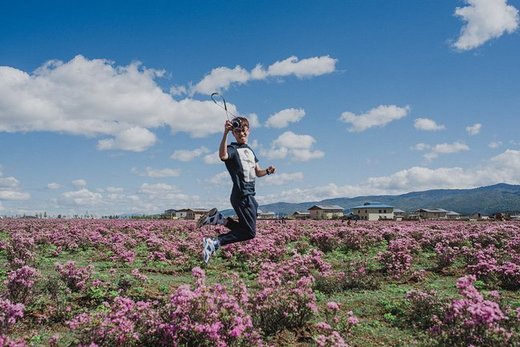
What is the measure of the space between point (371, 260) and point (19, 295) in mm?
10820

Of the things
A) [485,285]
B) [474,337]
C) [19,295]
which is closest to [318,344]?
[474,337]

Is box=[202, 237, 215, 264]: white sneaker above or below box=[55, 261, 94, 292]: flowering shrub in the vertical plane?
above

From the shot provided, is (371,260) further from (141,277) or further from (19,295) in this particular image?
(19,295)

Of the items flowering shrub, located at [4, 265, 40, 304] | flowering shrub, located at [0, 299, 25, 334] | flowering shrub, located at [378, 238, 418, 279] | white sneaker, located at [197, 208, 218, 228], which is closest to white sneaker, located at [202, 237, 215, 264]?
white sneaker, located at [197, 208, 218, 228]

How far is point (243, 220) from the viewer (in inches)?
271

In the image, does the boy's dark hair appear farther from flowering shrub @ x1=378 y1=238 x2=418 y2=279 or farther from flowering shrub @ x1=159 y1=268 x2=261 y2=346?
flowering shrub @ x1=378 y1=238 x2=418 y2=279

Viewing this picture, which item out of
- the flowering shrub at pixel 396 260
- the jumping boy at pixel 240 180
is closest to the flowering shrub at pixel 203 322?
the jumping boy at pixel 240 180

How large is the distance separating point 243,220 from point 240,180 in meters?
0.65

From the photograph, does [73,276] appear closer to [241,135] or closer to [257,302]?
[257,302]

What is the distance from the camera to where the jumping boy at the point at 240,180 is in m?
6.73

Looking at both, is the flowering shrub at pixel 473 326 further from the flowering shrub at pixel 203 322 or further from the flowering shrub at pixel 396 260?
the flowering shrub at pixel 396 260

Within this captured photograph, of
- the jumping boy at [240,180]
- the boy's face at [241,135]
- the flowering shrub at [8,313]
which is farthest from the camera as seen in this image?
the boy's face at [241,135]

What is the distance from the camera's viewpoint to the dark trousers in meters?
6.83

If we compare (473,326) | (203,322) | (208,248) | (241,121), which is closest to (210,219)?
(208,248)
